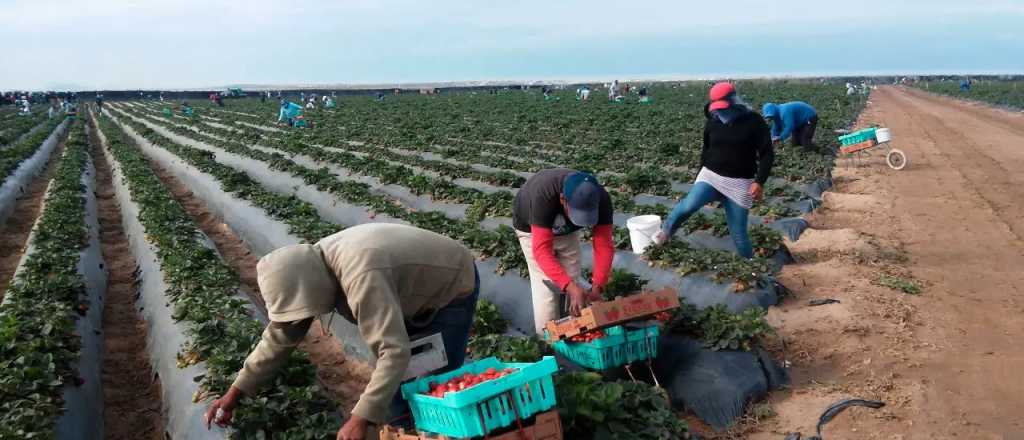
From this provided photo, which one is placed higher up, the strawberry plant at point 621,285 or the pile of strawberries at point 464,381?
the pile of strawberries at point 464,381

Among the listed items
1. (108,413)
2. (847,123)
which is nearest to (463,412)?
(108,413)

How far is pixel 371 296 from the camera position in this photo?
303cm

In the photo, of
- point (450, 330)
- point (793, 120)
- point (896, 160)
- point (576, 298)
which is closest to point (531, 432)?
point (450, 330)

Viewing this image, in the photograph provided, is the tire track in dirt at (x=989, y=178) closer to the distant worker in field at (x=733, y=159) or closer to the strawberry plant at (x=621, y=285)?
the distant worker in field at (x=733, y=159)

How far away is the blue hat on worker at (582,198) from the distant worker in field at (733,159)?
103 inches

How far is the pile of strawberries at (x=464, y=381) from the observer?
3.25 m

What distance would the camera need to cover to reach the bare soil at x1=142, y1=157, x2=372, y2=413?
19.2ft

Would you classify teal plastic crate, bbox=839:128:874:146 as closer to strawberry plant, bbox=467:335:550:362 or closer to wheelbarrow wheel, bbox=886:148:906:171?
wheelbarrow wheel, bbox=886:148:906:171

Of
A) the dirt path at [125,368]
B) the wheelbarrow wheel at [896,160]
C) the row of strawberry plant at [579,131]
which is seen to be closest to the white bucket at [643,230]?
the dirt path at [125,368]

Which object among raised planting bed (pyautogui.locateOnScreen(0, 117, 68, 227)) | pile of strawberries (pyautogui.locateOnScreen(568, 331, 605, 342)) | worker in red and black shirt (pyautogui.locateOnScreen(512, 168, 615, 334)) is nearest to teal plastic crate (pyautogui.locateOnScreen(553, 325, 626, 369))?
pile of strawberries (pyautogui.locateOnScreen(568, 331, 605, 342))

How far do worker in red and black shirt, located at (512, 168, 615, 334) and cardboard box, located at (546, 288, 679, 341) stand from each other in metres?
0.14

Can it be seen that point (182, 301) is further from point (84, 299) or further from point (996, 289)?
point (996, 289)

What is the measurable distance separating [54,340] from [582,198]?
466 cm

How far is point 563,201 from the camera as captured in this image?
4719mm
